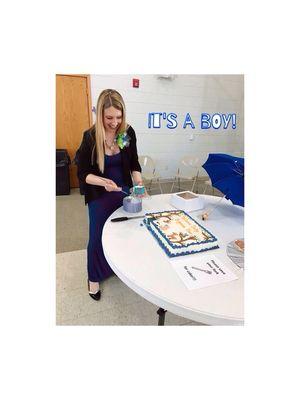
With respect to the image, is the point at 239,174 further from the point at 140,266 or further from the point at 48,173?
the point at 48,173

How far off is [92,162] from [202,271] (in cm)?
81

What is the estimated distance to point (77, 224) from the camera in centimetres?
221

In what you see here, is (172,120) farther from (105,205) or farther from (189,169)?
(105,205)

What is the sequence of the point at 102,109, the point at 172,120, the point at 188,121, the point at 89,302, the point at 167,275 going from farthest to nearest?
the point at 188,121 < the point at 172,120 < the point at 89,302 < the point at 102,109 < the point at 167,275

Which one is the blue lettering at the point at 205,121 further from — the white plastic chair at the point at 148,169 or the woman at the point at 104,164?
the woman at the point at 104,164

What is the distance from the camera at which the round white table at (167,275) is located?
56cm

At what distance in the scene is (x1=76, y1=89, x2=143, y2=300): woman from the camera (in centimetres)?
112

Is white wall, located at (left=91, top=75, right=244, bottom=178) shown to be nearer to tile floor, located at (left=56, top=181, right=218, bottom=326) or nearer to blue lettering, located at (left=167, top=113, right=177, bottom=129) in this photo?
blue lettering, located at (left=167, top=113, right=177, bottom=129)

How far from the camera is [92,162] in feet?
3.86

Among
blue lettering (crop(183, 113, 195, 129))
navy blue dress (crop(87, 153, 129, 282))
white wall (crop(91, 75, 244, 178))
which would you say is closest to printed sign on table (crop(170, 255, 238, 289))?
navy blue dress (crop(87, 153, 129, 282))

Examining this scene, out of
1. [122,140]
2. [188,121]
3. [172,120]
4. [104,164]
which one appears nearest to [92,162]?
[104,164]

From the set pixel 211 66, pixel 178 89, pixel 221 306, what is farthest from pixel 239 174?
pixel 178 89

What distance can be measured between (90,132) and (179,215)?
64 cm

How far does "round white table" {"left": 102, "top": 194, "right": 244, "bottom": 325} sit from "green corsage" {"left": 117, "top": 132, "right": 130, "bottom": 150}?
1.42 ft
